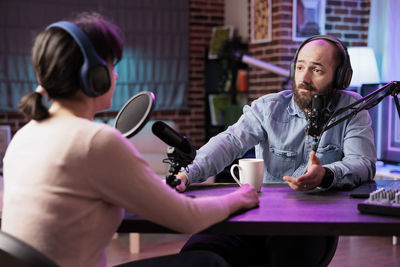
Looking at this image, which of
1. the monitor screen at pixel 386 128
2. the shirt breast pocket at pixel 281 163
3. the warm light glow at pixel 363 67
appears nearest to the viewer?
the shirt breast pocket at pixel 281 163

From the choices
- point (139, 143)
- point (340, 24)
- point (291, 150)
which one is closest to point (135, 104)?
point (291, 150)

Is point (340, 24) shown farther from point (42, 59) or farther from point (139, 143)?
point (42, 59)

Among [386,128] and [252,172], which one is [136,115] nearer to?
[252,172]

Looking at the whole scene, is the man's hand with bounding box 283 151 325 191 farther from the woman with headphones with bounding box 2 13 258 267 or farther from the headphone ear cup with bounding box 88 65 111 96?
the headphone ear cup with bounding box 88 65 111 96

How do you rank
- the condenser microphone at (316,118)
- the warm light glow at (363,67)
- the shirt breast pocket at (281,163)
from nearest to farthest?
the condenser microphone at (316,118) < the shirt breast pocket at (281,163) < the warm light glow at (363,67)

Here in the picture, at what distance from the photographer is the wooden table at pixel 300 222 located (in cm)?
121

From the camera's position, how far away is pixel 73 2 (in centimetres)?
580

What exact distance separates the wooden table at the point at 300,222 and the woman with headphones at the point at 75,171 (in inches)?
3.4

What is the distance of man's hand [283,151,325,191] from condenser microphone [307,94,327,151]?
163mm

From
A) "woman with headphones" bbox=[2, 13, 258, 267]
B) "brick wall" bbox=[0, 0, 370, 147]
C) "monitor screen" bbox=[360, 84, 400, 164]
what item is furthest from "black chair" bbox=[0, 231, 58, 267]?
"brick wall" bbox=[0, 0, 370, 147]

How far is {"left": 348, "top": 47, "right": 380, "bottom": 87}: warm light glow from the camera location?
4.25 m

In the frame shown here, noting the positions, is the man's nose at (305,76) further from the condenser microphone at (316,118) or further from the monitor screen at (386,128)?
the monitor screen at (386,128)

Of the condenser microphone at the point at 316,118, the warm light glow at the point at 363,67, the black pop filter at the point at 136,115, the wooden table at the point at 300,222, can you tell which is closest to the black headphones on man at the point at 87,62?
the black pop filter at the point at 136,115

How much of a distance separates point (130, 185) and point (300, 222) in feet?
1.32
